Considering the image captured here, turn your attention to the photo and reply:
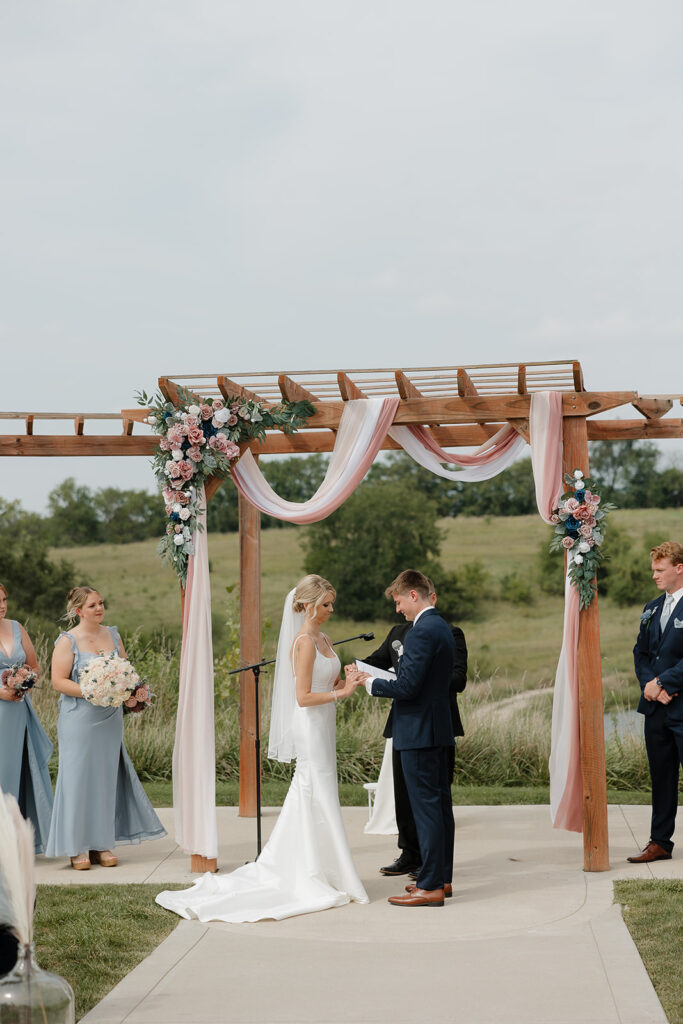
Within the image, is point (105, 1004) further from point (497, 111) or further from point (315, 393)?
point (497, 111)

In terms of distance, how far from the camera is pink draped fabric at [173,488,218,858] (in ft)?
22.2

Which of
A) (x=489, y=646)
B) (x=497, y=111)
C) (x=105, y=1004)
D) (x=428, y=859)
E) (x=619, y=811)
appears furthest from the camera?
(x=489, y=646)

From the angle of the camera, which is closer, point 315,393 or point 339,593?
point 315,393

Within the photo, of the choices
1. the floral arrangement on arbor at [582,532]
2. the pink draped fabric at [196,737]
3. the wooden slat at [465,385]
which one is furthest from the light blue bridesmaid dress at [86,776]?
the floral arrangement on arbor at [582,532]

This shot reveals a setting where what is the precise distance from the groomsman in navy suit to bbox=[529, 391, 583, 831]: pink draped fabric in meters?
0.42

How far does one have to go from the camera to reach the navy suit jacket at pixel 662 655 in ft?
22.0

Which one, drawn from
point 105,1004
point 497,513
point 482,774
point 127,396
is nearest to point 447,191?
point 497,513

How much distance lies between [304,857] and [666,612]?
2.63m

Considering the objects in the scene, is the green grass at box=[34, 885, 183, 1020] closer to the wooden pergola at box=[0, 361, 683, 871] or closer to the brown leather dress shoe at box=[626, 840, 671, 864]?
the wooden pergola at box=[0, 361, 683, 871]

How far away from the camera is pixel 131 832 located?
7086mm

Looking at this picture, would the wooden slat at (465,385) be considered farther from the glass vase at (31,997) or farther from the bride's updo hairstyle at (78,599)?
the glass vase at (31,997)

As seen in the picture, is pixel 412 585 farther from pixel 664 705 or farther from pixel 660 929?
pixel 660 929

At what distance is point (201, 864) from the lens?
680 centimetres

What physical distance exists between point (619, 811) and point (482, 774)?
187cm
